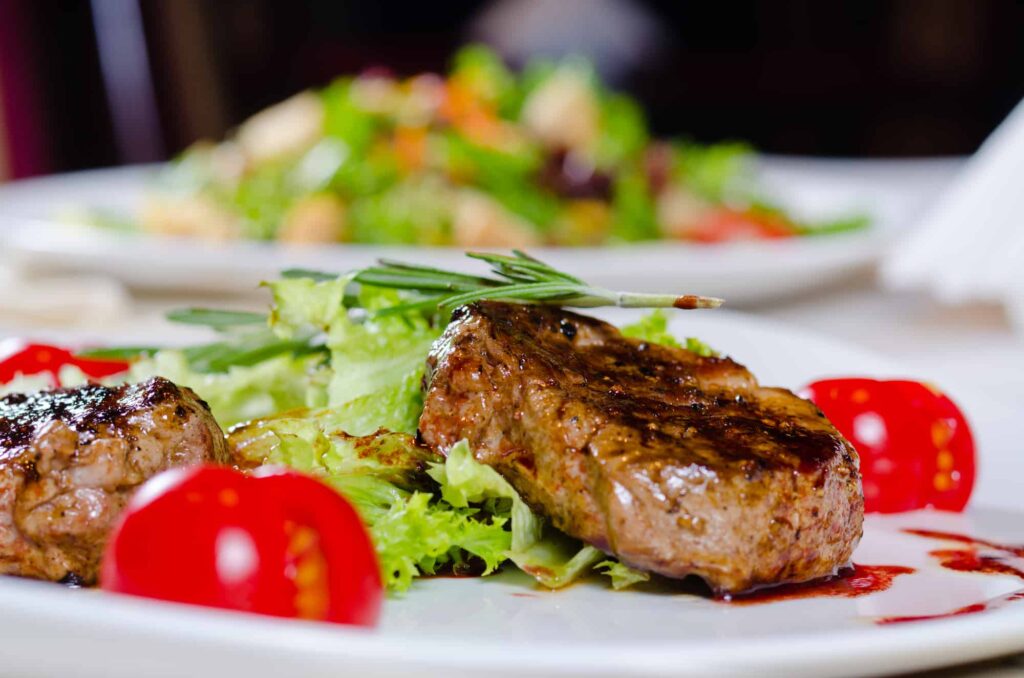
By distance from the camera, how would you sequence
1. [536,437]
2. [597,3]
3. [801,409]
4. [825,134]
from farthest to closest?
1. [597,3]
2. [825,134]
3. [801,409]
4. [536,437]

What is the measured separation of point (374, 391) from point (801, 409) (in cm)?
88

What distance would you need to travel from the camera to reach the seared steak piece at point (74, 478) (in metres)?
1.99

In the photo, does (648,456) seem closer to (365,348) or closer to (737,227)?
(365,348)

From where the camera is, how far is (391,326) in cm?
261

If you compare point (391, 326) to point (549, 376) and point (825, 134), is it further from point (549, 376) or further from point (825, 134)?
point (825, 134)

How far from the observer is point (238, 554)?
163cm

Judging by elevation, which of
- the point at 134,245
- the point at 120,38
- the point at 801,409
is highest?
the point at 120,38

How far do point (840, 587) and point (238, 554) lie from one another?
1.09m

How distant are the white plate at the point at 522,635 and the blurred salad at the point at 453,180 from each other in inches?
156

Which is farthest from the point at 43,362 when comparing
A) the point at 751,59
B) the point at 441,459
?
the point at 751,59

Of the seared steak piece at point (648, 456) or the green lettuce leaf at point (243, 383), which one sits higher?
the green lettuce leaf at point (243, 383)

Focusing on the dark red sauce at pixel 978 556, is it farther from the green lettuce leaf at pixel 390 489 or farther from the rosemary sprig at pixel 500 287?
the green lettuce leaf at pixel 390 489

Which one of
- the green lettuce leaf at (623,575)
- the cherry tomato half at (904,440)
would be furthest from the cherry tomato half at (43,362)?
the cherry tomato half at (904,440)

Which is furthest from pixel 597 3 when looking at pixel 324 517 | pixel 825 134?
pixel 324 517
